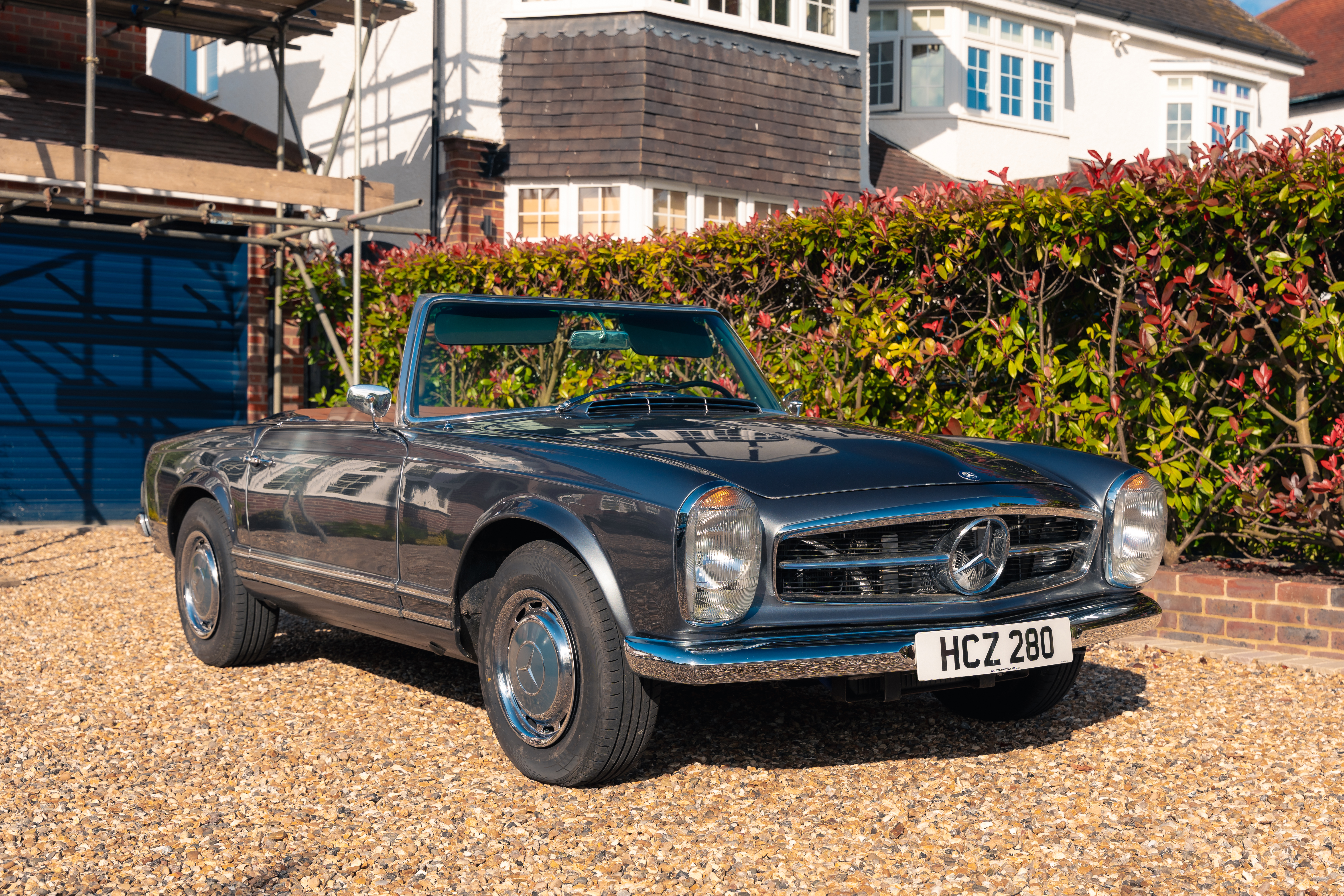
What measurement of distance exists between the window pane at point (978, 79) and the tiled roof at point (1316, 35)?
8061 millimetres

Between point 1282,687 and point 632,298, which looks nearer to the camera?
point 1282,687

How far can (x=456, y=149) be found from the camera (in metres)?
13.3

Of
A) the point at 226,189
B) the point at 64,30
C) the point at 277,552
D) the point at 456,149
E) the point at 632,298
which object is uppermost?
the point at 64,30

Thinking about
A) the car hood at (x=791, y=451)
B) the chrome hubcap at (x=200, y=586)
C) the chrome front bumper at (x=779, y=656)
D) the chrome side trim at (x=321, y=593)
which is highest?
the car hood at (x=791, y=451)

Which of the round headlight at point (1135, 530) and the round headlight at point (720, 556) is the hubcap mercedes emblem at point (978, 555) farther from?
the round headlight at point (720, 556)

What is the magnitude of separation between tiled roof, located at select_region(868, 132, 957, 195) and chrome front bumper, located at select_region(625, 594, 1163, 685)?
12917 mm

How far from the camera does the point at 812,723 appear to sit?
177 inches

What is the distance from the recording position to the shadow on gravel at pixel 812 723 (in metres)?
4.11

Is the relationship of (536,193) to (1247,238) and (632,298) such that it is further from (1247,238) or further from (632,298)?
(1247,238)

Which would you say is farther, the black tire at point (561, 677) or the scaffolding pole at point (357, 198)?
Result: the scaffolding pole at point (357, 198)

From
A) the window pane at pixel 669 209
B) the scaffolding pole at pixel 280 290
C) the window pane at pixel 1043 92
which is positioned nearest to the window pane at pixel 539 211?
the window pane at pixel 669 209

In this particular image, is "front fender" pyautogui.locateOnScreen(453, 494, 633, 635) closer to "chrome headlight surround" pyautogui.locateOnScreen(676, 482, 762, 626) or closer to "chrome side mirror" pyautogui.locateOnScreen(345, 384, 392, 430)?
"chrome headlight surround" pyautogui.locateOnScreen(676, 482, 762, 626)

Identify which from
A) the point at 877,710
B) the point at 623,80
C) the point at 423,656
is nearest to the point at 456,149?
the point at 623,80

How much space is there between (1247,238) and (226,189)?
23.9ft
